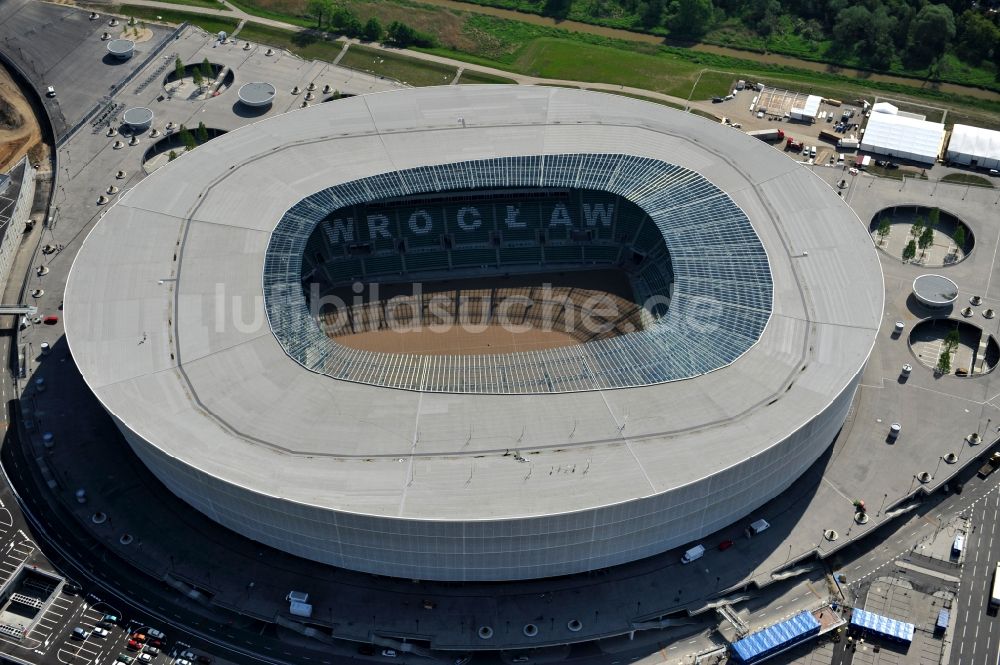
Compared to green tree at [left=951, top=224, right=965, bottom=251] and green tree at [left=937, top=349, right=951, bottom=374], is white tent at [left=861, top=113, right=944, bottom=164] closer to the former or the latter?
green tree at [left=951, top=224, right=965, bottom=251]

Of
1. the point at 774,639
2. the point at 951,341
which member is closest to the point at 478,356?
the point at 774,639

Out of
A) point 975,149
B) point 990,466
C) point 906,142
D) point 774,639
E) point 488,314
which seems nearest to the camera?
point 774,639

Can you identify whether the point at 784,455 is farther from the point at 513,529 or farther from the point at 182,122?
the point at 182,122

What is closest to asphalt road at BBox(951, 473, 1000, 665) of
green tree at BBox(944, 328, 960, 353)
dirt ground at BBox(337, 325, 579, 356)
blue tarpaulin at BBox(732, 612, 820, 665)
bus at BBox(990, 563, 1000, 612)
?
bus at BBox(990, 563, 1000, 612)

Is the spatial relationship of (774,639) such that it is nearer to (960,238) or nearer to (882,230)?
(882,230)

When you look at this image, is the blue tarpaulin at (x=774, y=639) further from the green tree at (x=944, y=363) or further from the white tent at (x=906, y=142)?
the white tent at (x=906, y=142)

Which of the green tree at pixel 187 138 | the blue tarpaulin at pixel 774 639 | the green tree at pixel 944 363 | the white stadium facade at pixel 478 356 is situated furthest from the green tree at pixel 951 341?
the green tree at pixel 187 138
